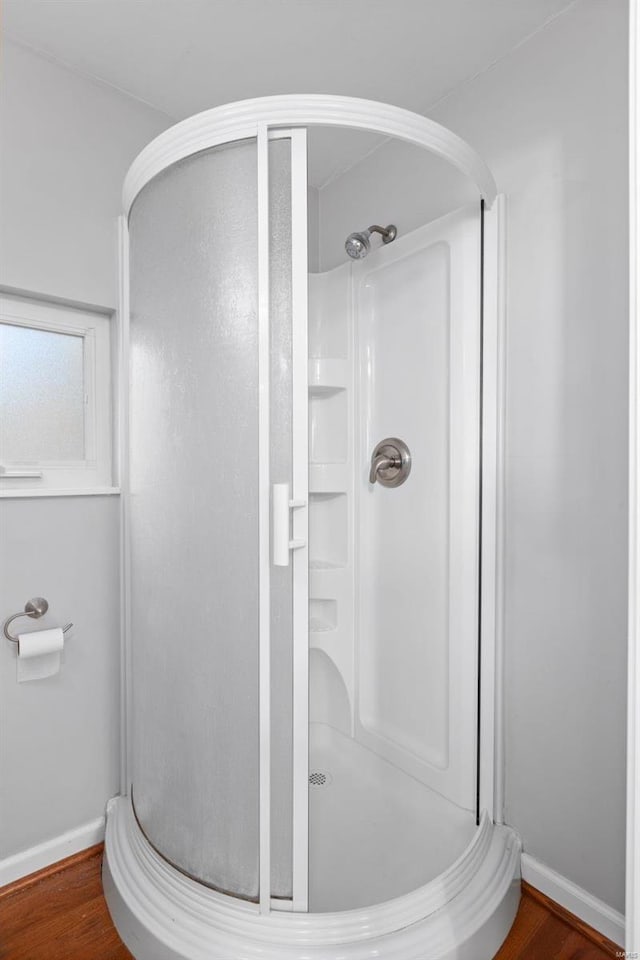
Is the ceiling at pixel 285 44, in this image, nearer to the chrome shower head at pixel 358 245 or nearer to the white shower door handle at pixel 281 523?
the chrome shower head at pixel 358 245

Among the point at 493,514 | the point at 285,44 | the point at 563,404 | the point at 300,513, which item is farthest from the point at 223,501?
the point at 285,44

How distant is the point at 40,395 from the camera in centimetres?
167

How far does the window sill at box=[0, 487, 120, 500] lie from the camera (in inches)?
59.5

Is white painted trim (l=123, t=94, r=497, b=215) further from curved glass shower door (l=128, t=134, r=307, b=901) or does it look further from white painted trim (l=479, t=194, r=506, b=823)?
white painted trim (l=479, t=194, r=506, b=823)

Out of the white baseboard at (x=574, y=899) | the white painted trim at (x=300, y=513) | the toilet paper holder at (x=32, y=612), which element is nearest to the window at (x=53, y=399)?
the toilet paper holder at (x=32, y=612)

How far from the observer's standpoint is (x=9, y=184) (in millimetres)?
1520

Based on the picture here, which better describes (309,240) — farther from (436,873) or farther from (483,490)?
(436,873)

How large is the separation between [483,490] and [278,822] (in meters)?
0.99

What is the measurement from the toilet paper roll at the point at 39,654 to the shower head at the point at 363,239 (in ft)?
4.63

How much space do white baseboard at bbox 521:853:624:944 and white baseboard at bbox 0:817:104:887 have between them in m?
1.27

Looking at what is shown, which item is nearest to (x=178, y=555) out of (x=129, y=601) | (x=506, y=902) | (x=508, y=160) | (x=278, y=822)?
(x=129, y=601)

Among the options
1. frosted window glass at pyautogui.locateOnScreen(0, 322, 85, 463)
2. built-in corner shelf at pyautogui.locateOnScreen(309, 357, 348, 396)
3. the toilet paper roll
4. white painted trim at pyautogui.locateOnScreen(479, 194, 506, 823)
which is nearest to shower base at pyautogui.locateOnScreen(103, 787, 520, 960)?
white painted trim at pyautogui.locateOnScreen(479, 194, 506, 823)

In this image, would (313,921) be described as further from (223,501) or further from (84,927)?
(223,501)

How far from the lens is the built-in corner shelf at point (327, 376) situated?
1.52 metres
